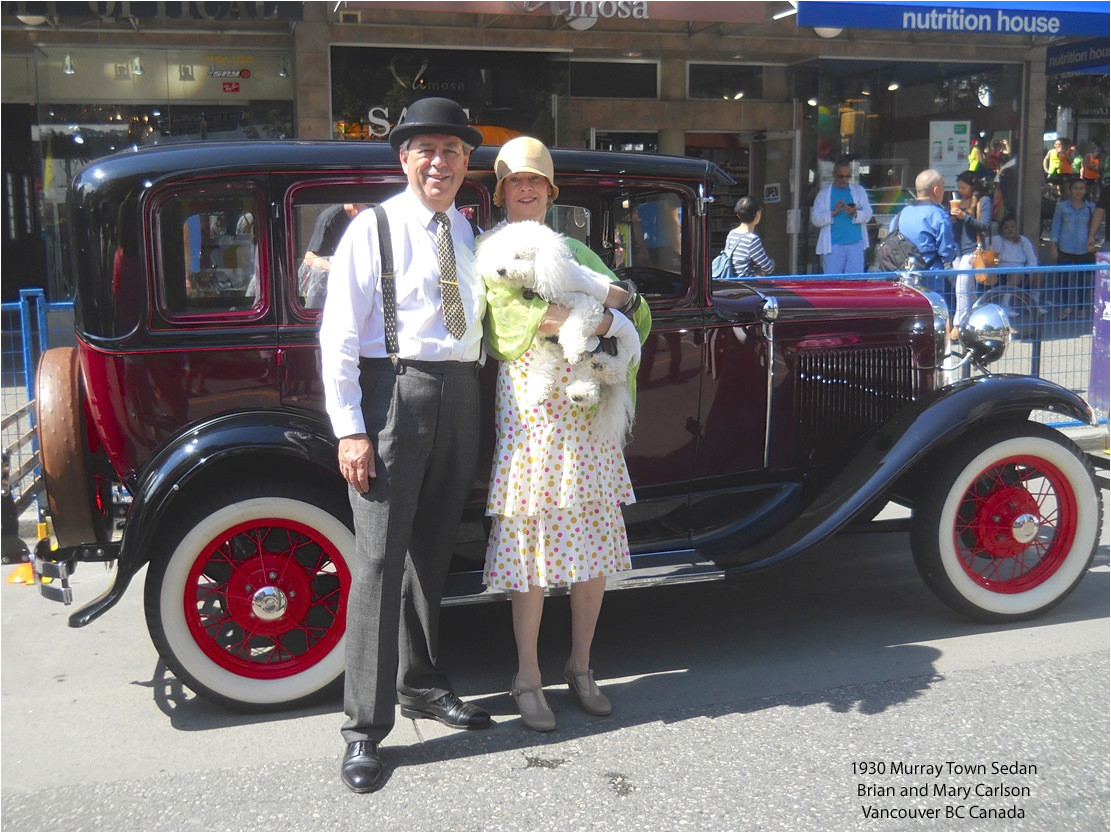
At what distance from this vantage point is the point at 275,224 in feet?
11.6

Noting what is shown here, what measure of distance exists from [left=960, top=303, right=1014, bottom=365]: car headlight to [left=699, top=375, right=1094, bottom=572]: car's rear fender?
0.38 m

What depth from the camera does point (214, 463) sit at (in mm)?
3299

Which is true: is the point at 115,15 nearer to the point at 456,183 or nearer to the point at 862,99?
the point at 456,183

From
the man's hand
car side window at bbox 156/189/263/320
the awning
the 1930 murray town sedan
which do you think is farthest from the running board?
the awning

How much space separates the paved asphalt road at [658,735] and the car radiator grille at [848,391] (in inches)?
30.0

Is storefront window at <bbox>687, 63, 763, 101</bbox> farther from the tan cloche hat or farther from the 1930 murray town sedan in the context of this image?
the tan cloche hat

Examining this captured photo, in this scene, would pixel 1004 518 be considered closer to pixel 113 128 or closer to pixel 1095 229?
pixel 113 128

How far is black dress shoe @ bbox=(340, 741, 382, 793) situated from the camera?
3037 mm

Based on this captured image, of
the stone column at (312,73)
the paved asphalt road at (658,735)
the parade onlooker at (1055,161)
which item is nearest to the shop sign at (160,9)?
the stone column at (312,73)

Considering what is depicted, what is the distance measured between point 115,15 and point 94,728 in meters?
6.80

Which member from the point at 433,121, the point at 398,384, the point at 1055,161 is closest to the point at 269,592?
the point at 398,384

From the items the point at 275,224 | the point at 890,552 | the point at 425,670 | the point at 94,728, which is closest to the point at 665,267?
the point at 275,224

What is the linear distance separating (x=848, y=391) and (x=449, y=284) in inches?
82.1

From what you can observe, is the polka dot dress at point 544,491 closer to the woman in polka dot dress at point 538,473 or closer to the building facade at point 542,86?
the woman in polka dot dress at point 538,473
